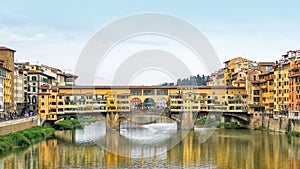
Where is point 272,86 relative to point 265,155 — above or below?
above

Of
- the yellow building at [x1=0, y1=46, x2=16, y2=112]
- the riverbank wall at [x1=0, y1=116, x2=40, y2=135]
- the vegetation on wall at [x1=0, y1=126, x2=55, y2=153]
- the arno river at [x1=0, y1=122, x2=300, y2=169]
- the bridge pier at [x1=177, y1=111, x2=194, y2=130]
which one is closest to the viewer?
the arno river at [x1=0, y1=122, x2=300, y2=169]

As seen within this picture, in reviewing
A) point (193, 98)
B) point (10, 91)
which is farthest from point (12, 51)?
point (193, 98)

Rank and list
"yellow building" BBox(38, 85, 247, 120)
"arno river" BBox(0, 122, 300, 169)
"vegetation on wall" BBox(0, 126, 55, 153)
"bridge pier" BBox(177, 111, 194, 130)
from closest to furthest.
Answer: "arno river" BBox(0, 122, 300, 169), "vegetation on wall" BBox(0, 126, 55, 153), "yellow building" BBox(38, 85, 247, 120), "bridge pier" BBox(177, 111, 194, 130)

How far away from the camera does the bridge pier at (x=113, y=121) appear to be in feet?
158

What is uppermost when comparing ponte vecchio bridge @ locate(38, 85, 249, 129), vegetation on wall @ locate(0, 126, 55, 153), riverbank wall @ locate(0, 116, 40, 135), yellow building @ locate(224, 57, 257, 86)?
yellow building @ locate(224, 57, 257, 86)

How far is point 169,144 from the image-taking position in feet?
117

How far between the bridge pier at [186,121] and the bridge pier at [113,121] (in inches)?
222

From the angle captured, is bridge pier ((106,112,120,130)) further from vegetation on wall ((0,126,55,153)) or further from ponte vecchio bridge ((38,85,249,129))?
vegetation on wall ((0,126,55,153))

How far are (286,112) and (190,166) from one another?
65.5 ft

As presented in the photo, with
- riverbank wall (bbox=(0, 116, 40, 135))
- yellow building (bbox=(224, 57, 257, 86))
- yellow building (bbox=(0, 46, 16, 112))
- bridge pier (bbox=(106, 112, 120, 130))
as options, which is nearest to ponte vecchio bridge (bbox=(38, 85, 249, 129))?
bridge pier (bbox=(106, 112, 120, 130))

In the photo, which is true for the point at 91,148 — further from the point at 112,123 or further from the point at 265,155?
the point at 112,123

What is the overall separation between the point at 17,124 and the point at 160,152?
1120 cm

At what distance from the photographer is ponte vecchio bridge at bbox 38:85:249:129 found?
1906 inches

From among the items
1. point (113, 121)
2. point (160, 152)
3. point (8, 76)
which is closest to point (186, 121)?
point (113, 121)
